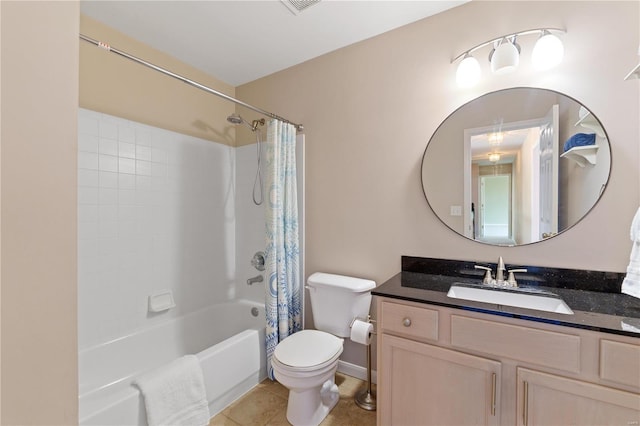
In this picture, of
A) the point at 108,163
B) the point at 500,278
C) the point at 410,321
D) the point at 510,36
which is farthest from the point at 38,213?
the point at 510,36

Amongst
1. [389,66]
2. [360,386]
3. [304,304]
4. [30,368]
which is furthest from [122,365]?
[389,66]

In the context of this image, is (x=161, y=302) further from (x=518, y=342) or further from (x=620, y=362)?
(x=620, y=362)

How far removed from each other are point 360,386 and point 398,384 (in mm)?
728

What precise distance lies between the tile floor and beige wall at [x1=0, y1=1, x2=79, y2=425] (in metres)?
1.57

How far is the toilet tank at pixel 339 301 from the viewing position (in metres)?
1.79

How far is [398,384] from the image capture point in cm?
133

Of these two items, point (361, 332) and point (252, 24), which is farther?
point (252, 24)

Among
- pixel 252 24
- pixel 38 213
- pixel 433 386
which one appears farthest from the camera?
pixel 252 24

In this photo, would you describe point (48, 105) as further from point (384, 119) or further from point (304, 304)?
point (304, 304)

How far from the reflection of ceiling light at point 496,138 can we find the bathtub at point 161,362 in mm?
1988

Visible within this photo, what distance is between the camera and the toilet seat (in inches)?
58.0

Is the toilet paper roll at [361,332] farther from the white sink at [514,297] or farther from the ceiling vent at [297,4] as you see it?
the ceiling vent at [297,4]

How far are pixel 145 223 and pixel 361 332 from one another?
1.75 meters

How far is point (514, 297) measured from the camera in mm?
1374
